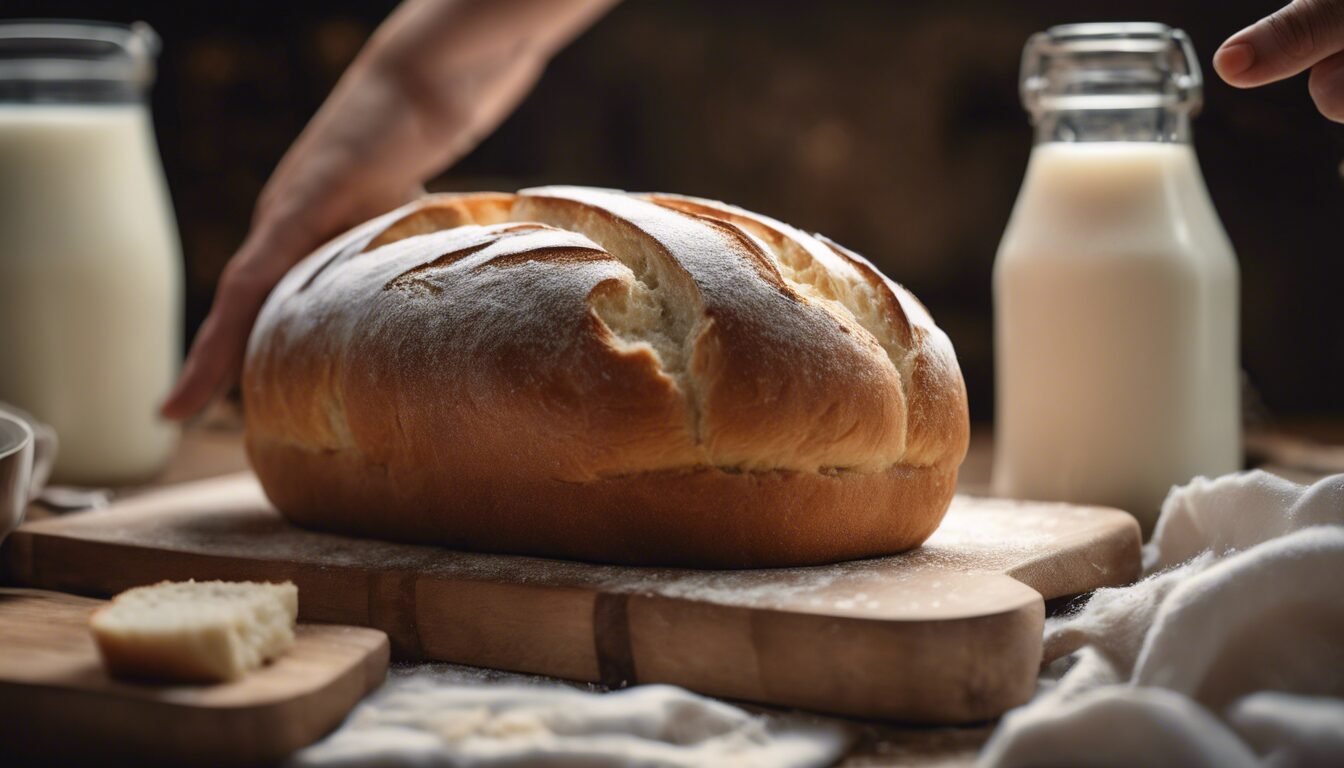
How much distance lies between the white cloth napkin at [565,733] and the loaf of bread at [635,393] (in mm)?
209

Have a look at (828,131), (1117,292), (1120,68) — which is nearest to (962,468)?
(1117,292)

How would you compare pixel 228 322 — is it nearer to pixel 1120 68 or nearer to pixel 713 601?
pixel 713 601

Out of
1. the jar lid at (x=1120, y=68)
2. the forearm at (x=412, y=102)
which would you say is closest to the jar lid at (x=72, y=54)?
the forearm at (x=412, y=102)

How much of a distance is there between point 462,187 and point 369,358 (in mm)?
1817

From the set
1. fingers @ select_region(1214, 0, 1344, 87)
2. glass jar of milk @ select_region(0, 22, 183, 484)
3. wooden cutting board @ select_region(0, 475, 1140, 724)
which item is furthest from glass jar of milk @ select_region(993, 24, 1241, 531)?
glass jar of milk @ select_region(0, 22, 183, 484)

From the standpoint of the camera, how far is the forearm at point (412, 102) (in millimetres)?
1851

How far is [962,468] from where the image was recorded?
212cm

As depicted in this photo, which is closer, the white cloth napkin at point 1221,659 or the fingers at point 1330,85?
the white cloth napkin at point 1221,659

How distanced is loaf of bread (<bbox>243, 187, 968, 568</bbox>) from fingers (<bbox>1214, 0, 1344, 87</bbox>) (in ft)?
1.15

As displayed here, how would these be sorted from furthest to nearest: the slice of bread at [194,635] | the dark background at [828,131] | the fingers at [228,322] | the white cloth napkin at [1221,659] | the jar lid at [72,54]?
the dark background at [828,131], the jar lid at [72,54], the fingers at [228,322], the slice of bread at [194,635], the white cloth napkin at [1221,659]

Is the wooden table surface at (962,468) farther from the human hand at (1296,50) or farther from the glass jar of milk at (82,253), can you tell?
the human hand at (1296,50)

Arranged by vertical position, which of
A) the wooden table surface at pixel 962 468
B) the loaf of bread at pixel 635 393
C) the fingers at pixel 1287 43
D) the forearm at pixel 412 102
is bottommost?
the wooden table surface at pixel 962 468

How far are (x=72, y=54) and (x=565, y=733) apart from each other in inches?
61.6

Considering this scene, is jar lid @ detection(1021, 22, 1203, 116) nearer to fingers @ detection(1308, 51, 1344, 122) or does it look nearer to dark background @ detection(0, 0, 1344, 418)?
fingers @ detection(1308, 51, 1344, 122)
